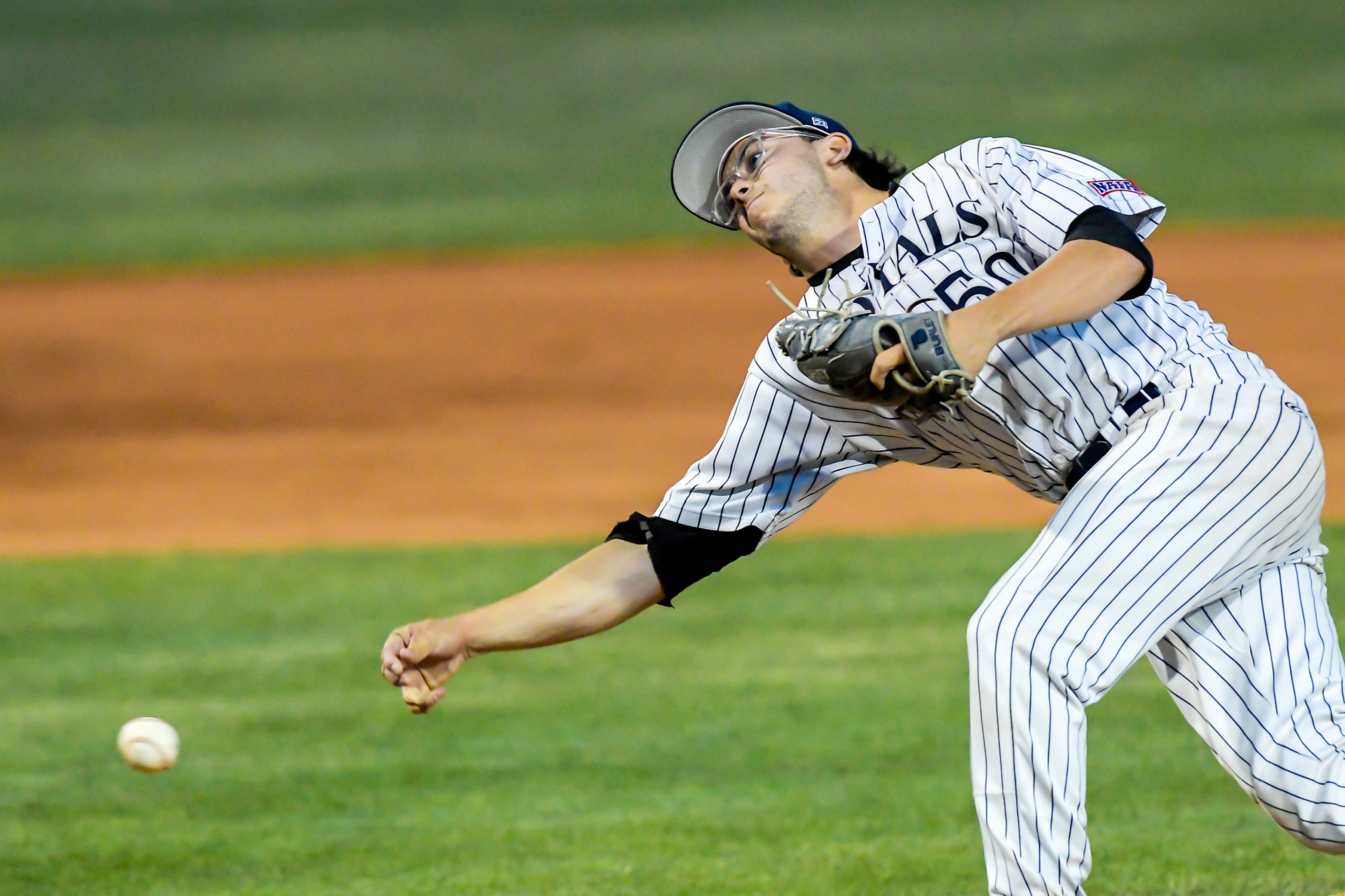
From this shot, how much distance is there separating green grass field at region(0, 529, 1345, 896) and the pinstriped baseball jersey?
1.32m

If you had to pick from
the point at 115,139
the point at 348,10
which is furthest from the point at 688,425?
the point at 348,10

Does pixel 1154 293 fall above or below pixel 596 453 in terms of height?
below

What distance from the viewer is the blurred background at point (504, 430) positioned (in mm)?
4531

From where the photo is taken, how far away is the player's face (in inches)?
124

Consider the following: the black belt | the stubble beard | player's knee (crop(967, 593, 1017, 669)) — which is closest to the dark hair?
the stubble beard

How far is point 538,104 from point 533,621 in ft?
55.3

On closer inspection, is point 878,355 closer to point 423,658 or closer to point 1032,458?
point 1032,458

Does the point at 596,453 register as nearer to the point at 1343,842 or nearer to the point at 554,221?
the point at 554,221

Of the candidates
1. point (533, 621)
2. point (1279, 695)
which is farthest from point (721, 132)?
point (1279, 695)

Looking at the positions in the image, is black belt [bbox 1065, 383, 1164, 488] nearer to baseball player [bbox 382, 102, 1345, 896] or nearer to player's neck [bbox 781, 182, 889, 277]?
baseball player [bbox 382, 102, 1345, 896]

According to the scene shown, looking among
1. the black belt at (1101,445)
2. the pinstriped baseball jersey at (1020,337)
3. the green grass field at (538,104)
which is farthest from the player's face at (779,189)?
the green grass field at (538,104)

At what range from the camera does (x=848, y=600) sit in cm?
691

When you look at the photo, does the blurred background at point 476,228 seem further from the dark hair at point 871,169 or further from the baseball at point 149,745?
the dark hair at point 871,169

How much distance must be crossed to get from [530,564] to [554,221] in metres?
8.76
